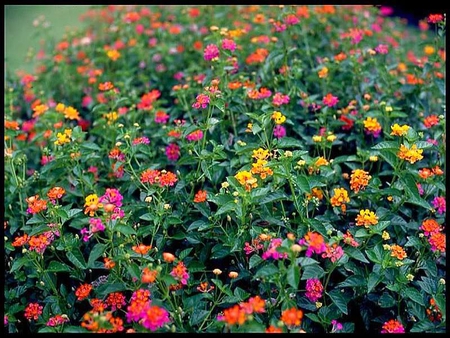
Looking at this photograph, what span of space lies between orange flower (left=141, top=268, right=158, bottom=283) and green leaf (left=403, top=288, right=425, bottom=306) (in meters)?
0.82

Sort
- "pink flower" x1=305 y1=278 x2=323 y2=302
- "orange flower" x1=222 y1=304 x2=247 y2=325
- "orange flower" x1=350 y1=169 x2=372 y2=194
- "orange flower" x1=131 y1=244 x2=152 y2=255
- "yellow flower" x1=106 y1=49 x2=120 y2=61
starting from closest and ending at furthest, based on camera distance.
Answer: "orange flower" x1=222 y1=304 x2=247 y2=325 → "orange flower" x1=131 y1=244 x2=152 y2=255 → "pink flower" x1=305 y1=278 x2=323 y2=302 → "orange flower" x1=350 y1=169 x2=372 y2=194 → "yellow flower" x1=106 y1=49 x2=120 y2=61

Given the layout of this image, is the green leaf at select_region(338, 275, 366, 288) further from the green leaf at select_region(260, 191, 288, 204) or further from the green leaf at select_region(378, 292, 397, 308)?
the green leaf at select_region(260, 191, 288, 204)

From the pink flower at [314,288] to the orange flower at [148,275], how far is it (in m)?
0.53

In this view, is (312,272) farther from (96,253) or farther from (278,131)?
(278,131)

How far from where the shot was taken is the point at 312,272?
178 centimetres

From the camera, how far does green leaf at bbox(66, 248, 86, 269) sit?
1951 millimetres

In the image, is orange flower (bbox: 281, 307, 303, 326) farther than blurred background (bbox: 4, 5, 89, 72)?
No

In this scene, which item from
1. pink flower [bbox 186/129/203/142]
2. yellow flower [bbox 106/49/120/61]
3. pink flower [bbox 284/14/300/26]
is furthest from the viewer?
yellow flower [bbox 106/49/120/61]

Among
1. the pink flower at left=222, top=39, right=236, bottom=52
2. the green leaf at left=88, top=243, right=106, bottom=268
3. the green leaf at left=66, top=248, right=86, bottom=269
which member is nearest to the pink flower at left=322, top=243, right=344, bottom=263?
the green leaf at left=88, top=243, right=106, bottom=268

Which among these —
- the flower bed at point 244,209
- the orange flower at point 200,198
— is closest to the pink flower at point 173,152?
the flower bed at point 244,209

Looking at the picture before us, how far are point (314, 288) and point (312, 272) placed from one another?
0.44 ft

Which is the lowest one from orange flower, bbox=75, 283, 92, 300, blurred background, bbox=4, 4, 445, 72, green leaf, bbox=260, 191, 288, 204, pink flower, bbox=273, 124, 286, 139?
blurred background, bbox=4, 4, 445, 72

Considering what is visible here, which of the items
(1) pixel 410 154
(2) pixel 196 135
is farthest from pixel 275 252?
(2) pixel 196 135

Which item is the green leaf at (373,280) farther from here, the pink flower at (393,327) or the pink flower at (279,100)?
the pink flower at (279,100)
